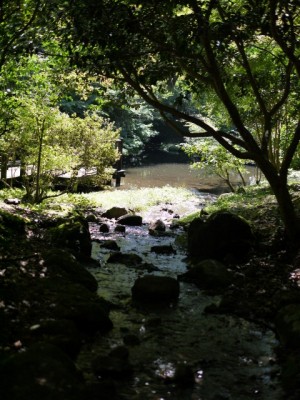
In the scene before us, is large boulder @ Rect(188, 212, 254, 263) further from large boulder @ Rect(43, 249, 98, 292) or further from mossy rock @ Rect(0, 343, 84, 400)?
mossy rock @ Rect(0, 343, 84, 400)

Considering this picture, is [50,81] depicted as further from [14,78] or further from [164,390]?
[164,390]

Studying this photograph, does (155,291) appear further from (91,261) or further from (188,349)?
(91,261)

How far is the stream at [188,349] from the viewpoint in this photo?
4238 mm

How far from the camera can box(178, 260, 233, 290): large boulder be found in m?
7.33

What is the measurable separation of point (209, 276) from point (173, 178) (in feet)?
84.9

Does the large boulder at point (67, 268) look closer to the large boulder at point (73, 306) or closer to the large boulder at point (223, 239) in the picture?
the large boulder at point (73, 306)

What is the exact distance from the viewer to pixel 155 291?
661cm

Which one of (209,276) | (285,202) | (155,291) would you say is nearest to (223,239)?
(285,202)

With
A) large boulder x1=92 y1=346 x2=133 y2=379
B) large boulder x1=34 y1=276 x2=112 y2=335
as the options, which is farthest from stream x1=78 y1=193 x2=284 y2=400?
large boulder x1=34 y1=276 x2=112 y2=335

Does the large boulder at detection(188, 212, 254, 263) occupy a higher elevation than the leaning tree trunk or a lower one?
lower

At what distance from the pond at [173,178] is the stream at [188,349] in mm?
19510

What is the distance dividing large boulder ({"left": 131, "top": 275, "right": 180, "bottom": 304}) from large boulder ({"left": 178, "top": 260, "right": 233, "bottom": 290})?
765mm

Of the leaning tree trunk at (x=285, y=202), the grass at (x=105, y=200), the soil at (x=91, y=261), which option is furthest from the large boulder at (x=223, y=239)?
the grass at (x=105, y=200)

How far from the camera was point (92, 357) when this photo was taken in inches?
186
